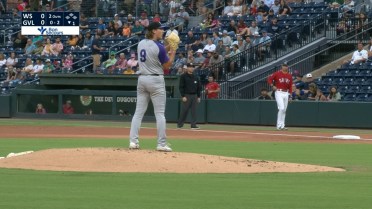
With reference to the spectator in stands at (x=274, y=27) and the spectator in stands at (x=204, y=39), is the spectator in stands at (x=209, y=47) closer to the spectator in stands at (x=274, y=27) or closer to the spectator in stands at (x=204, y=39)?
the spectator in stands at (x=204, y=39)

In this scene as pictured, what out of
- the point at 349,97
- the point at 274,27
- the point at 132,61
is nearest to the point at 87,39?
the point at 132,61

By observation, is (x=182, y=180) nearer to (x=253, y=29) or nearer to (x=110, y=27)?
(x=253, y=29)

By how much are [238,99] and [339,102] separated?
12.3 feet

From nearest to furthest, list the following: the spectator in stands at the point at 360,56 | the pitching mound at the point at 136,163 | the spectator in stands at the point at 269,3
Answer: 1. the pitching mound at the point at 136,163
2. the spectator in stands at the point at 360,56
3. the spectator in stands at the point at 269,3

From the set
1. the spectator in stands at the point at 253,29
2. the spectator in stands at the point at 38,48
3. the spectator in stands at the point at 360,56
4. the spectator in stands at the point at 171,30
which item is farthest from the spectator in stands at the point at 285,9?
the spectator in stands at the point at 38,48

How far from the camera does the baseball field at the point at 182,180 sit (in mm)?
10375

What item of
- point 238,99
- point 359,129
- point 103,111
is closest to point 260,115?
point 238,99

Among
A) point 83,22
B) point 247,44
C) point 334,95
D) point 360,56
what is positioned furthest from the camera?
point 83,22

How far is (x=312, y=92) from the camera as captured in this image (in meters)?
31.3

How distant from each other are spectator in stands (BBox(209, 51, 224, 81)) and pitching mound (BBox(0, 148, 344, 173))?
1924 centimetres

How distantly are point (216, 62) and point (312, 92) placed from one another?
14.5ft

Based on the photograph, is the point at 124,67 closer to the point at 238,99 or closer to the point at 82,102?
the point at 82,102

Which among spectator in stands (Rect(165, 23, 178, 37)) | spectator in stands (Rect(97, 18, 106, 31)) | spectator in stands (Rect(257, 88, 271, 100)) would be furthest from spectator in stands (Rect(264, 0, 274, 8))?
spectator in stands (Rect(97, 18, 106, 31))
